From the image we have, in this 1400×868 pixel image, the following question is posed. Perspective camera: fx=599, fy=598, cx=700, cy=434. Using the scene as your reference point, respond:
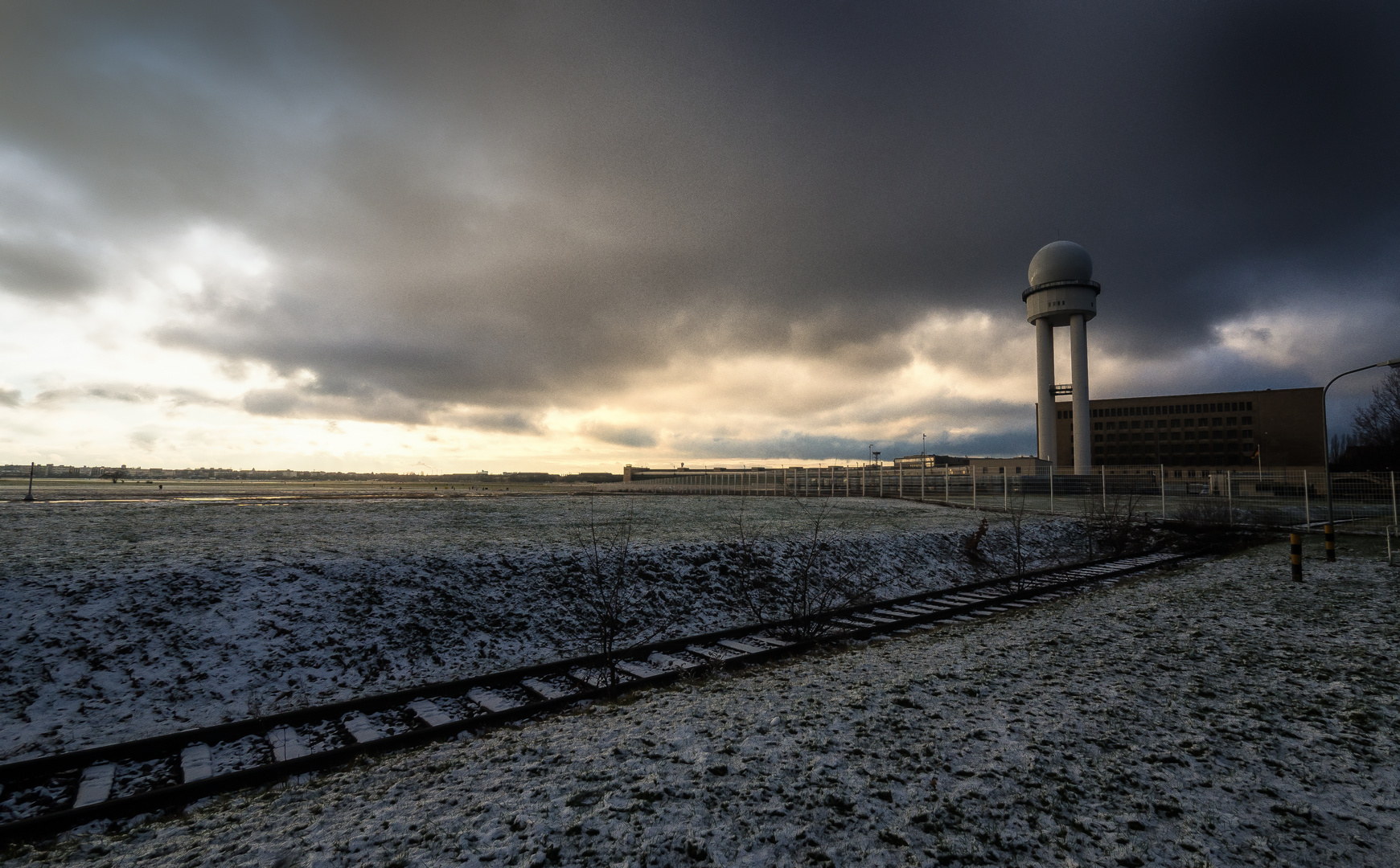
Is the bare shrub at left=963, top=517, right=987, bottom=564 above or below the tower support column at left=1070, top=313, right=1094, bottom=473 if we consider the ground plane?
below

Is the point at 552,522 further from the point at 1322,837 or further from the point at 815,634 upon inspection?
the point at 1322,837

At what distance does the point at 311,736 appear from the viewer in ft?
21.4

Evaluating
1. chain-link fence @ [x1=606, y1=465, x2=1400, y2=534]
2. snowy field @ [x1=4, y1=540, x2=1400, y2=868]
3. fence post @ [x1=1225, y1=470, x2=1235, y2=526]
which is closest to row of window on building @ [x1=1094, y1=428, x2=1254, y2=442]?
chain-link fence @ [x1=606, y1=465, x2=1400, y2=534]

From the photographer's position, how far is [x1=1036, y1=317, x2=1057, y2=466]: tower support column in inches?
2904

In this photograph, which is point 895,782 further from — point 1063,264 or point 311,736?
point 1063,264

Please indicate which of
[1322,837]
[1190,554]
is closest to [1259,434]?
[1190,554]

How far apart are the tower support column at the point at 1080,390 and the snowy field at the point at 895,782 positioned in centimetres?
7342

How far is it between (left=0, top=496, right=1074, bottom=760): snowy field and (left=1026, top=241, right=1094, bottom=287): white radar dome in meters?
68.7

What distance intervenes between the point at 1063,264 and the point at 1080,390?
15239 millimetres

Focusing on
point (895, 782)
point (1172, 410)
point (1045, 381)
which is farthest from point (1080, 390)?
point (895, 782)

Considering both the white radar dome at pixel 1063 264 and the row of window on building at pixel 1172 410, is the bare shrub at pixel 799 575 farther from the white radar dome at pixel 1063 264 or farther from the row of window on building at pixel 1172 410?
the row of window on building at pixel 1172 410

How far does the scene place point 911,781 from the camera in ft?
15.1

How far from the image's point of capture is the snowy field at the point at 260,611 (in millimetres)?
7395

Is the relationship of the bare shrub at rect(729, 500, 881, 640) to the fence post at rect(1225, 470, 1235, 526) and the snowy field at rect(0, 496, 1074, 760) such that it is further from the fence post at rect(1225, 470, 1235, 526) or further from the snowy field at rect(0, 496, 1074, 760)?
the fence post at rect(1225, 470, 1235, 526)
